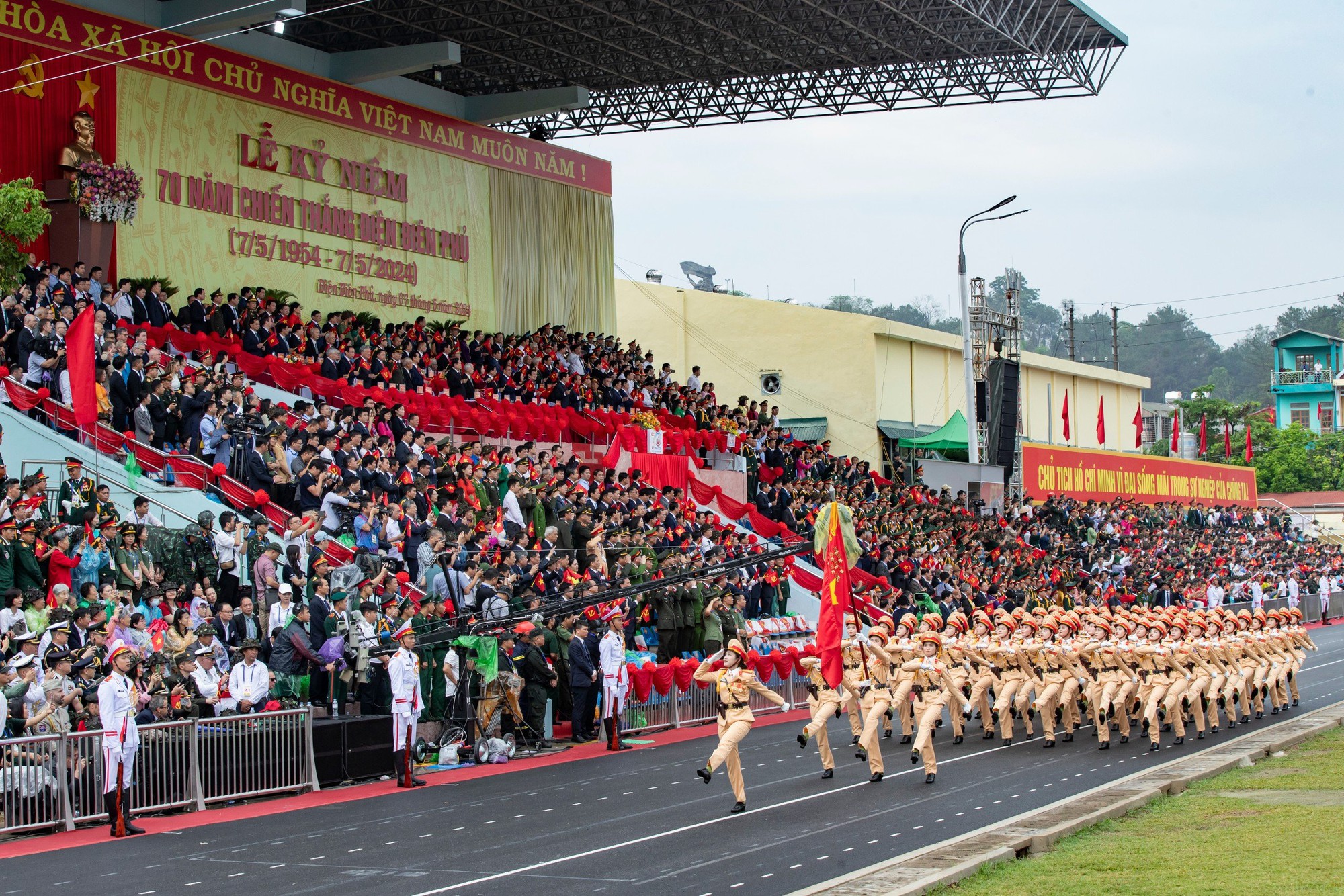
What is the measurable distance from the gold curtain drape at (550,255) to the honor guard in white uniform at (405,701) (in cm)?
2158

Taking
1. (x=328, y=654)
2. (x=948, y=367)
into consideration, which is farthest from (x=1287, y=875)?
(x=948, y=367)

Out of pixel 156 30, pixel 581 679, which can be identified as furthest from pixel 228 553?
pixel 156 30

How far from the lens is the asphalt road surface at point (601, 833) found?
35.6 feet

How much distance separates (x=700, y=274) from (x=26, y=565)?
137 feet

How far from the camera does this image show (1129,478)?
51156mm

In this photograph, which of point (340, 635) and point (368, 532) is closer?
point (340, 635)

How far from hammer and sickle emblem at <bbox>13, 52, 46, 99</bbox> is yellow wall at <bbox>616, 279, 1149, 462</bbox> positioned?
23.9 m

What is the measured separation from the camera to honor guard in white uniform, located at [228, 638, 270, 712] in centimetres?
1485

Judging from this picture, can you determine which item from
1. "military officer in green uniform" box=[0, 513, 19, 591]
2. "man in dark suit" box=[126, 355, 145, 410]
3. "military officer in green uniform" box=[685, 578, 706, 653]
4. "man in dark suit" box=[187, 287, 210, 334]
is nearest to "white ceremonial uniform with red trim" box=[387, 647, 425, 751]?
"military officer in green uniform" box=[0, 513, 19, 591]

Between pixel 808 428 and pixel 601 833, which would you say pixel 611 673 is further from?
pixel 808 428

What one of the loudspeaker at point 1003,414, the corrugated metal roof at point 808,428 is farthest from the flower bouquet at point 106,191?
the corrugated metal roof at point 808,428

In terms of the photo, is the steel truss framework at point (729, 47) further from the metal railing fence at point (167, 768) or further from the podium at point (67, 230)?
the metal railing fence at point (167, 768)

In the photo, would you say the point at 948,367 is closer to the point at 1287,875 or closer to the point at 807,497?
the point at 807,497

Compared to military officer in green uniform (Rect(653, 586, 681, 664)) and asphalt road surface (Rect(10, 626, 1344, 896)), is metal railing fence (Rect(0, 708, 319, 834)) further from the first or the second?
military officer in green uniform (Rect(653, 586, 681, 664))
